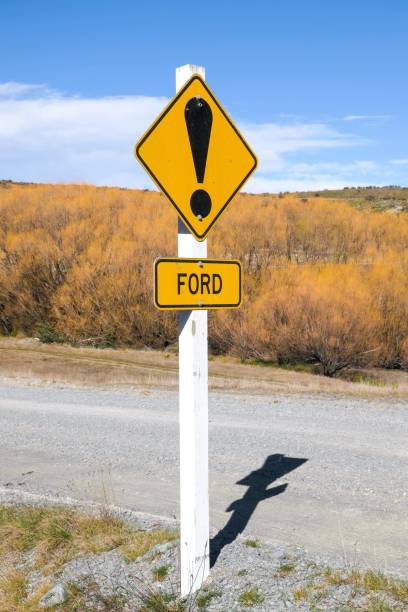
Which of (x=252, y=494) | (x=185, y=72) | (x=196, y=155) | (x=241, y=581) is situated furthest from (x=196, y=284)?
(x=252, y=494)

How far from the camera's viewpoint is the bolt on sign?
12.1 ft

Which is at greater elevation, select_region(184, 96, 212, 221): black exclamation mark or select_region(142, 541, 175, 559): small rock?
select_region(184, 96, 212, 221): black exclamation mark

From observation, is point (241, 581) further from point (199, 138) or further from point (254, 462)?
point (254, 462)

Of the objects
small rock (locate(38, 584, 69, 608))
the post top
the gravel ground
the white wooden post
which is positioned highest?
the post top

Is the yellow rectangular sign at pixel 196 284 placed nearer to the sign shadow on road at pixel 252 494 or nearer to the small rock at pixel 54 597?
the sign shadow on road at pixel 252 494

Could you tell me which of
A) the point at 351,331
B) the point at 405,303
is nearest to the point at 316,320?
the point at 351,331

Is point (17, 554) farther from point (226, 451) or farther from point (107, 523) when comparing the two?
point (226, 451)

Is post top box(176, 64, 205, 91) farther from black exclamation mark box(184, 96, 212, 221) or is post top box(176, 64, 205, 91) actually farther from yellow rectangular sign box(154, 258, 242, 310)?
yellow rectangular sign box(154, 258, 242, 310)

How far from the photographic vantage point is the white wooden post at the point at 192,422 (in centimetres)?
390

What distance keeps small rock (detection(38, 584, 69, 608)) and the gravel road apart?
108 centimetres

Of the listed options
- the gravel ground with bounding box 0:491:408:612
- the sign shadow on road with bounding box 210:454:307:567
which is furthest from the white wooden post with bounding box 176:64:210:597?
the sign shadow on road with bounding box 210:454:307:567

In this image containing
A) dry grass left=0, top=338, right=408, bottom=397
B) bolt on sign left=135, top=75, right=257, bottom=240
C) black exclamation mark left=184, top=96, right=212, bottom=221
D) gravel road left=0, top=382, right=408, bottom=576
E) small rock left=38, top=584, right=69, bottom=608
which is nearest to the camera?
bolt on sign left=135, top=75, right=257, bottom=240

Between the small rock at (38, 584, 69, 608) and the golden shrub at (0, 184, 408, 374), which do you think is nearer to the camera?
the small rock at (38, 584, 69, 608)

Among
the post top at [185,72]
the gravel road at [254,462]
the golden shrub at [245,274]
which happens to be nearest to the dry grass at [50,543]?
the gravel road at [254,462]
